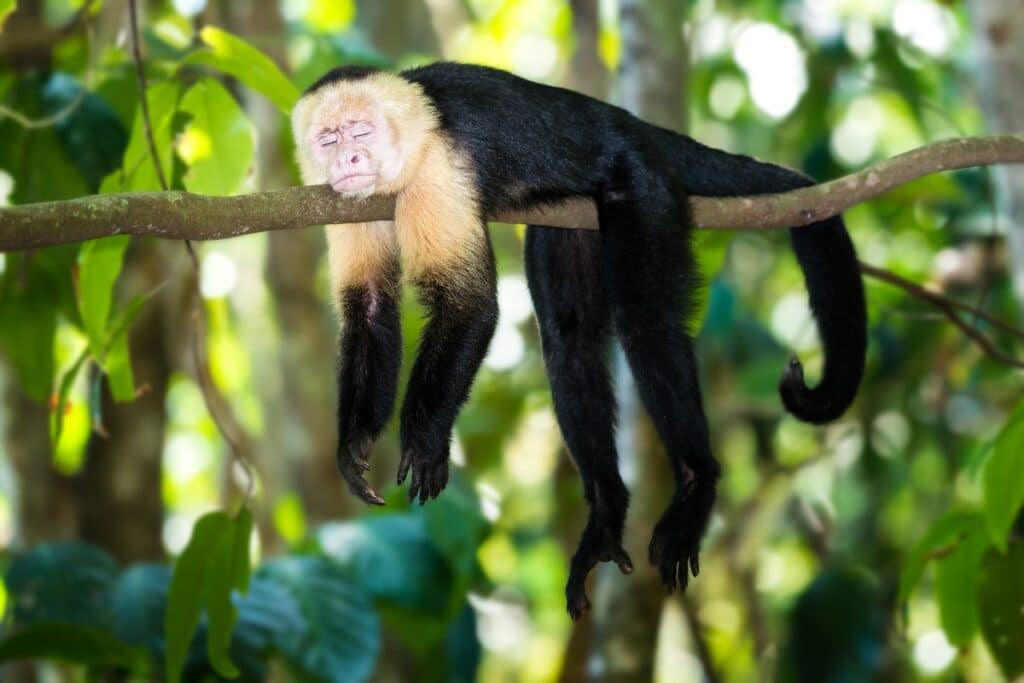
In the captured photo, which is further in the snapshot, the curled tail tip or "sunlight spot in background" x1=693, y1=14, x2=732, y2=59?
"sunlight spot in background" x1=693, y1=14, x2=732, y2=59

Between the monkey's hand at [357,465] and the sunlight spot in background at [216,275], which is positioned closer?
the monkey's hand at [357,465]

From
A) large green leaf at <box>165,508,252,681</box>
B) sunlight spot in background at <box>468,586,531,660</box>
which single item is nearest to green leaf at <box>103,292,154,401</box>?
large green leaf at <box>165,508,252,681</box>

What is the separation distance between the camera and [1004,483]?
99.7 inches

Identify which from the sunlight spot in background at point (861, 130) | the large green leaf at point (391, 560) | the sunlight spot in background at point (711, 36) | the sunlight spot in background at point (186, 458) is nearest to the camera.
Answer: the large green leaf at point (391, 560)

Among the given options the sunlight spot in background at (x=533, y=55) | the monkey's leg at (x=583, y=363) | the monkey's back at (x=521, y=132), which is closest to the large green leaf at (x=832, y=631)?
the monkey's leg at (x=583, y=363)

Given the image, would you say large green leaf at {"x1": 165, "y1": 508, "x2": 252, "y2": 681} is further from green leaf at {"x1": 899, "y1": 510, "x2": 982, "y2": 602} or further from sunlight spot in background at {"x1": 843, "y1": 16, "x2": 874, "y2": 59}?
sunlight spot in background at {"x1": 843, "y1": 16, "x2": 874, "y2": 59}

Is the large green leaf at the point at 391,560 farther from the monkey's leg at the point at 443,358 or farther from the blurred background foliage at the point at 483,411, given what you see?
the monkey's leg at the point at 443,358

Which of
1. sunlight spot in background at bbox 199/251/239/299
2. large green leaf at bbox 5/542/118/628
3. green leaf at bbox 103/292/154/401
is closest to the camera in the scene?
green leaf at bbox 103/292/154/401

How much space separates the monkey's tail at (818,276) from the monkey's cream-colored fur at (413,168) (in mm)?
676

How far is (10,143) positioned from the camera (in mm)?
3113

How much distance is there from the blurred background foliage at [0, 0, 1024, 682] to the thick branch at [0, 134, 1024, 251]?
499 mm

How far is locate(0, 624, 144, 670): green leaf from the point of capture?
2.94 metres

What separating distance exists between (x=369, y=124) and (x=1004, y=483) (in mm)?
1665

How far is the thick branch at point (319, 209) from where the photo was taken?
182cm
